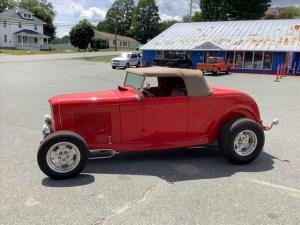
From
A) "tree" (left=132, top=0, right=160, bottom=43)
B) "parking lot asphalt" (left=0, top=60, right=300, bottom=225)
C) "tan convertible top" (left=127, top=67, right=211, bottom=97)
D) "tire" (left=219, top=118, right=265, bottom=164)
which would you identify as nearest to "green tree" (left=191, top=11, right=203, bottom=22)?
"tree" (left=132, top=0, right=160, bottom=43)

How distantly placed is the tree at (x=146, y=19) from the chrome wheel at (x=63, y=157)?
9509cm

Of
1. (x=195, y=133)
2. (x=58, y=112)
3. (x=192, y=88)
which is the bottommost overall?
(x=195, y=133)

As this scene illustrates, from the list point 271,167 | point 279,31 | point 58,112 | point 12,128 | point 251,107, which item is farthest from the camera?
point 279,31

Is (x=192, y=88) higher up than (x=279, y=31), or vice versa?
(x=279, y=31)

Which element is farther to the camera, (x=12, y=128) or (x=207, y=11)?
(x=207, y=11)

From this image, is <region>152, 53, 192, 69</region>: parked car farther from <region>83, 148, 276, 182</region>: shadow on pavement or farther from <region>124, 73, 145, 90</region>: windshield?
<region>83, 148, 276, 182</region>: shadow on pavement

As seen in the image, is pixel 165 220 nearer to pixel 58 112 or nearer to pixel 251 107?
pixel 58 112

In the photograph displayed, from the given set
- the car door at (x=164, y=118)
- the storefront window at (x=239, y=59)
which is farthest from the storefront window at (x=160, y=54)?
the car door at (x=164, y=118)

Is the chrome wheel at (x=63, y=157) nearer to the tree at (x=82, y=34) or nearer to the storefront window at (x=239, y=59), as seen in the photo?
the storefront window at (x=239, y=59)

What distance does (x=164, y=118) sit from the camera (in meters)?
5.64

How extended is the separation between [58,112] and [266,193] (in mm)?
3350

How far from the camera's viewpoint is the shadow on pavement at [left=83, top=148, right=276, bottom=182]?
5367mm

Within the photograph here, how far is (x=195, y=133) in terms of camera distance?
19.2 ft

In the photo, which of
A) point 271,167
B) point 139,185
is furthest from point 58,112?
point 271,167
